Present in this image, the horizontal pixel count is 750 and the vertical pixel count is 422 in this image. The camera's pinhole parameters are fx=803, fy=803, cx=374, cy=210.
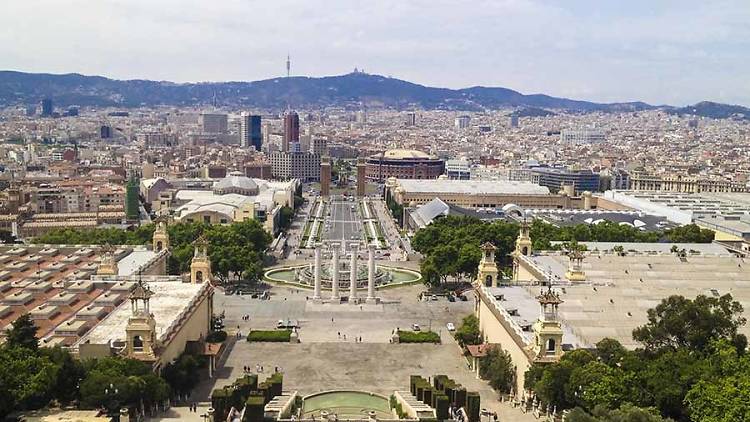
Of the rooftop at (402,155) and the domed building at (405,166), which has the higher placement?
the rooftop at (402,155)

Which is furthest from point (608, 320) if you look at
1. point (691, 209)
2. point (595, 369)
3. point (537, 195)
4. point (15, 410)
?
point (537, 195)

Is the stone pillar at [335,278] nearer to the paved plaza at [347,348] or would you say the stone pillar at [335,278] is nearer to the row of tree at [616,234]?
the paved plaza at [347,348]

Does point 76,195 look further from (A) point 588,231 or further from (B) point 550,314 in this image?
(B) point 550,314

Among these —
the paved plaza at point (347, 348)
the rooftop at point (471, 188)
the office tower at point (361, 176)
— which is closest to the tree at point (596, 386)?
the paved plaza at point (347, 348)

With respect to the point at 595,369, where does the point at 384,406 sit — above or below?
below

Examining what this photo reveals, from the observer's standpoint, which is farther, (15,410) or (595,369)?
(595,369)

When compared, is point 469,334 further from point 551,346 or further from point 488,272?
point 551,346
